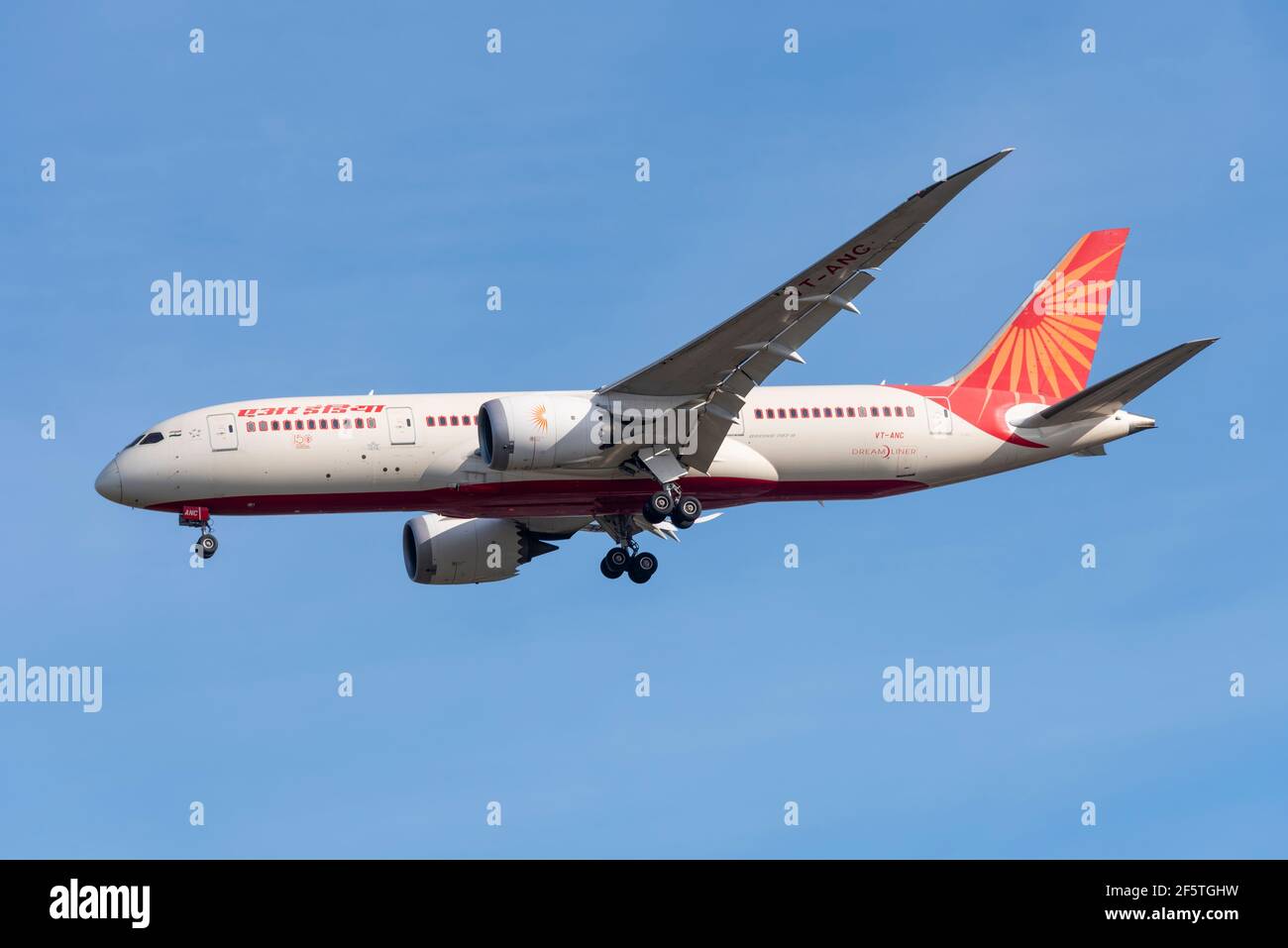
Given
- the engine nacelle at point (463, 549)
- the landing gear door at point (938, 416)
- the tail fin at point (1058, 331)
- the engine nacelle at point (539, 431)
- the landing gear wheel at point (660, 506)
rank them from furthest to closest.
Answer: the engine nacelle at point (463, 549) → the tail fin at point (1058, 331) → the landing gear door at point (938, 416) → the landing gear wheel at point (660, 506) → the engine nacelle at point (539, 431)

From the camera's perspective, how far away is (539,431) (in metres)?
49.0

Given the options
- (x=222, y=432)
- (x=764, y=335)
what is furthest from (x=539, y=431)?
(x=222, y=432)

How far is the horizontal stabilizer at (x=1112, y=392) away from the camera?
164 feet

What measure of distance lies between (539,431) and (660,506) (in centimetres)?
407

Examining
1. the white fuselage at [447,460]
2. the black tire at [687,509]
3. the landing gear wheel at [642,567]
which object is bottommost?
the landing gear wheel at [642,567]

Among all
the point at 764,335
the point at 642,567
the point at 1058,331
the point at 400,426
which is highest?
the point at 1058,331

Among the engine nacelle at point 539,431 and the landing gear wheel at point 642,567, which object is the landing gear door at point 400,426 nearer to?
the engine nacelle at point 539,431

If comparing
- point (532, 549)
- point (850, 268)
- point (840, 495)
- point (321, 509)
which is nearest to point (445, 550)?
point (532, 549)

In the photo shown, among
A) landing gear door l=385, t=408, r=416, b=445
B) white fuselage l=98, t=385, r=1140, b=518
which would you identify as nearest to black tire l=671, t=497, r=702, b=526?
white fuselage l=98, t=385, r=1140, b=518

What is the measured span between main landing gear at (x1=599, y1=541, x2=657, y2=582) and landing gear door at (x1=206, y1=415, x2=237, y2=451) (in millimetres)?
10331

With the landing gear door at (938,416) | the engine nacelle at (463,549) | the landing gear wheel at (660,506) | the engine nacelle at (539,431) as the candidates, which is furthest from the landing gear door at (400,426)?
the landing gear door at (938,416)

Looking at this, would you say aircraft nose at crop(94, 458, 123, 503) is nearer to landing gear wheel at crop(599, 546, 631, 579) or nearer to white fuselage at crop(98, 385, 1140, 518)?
white fuselage at crop(98, 385, 1140, 518)

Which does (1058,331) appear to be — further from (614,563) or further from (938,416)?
(614,563)

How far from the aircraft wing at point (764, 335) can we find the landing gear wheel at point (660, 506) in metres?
1.13
